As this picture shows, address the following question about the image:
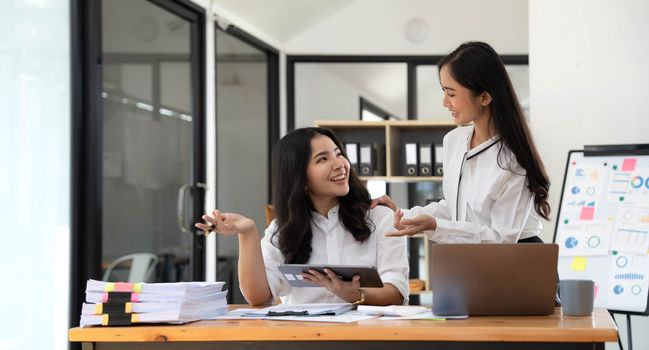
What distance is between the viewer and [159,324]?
2.08 metres

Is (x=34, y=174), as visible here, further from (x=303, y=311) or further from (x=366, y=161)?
(x=366, y=161)

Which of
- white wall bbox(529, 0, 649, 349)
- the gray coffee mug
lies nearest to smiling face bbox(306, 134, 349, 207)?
the gray coffee mug

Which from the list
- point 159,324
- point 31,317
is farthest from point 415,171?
point 159,324

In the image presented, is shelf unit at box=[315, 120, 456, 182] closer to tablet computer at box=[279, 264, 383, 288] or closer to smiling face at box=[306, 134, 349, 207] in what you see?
smiling face at box=[306, 134, 349, 207]

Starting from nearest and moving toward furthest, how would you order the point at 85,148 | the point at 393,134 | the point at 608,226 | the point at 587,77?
1. the point at 608,226
2. the point at 85,148
3. the point at 587,77
4. the point at 393,134

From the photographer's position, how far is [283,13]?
6941mm

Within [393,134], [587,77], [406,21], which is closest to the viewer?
[587,77]

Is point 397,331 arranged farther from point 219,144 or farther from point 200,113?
point 219,144

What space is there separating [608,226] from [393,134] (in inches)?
105

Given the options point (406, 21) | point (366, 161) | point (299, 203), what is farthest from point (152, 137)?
point (406, 21)

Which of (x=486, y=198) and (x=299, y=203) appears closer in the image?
(x=486, y=198)

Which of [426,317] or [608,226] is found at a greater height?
[608,226]

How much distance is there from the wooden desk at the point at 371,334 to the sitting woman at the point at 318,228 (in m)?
0.64

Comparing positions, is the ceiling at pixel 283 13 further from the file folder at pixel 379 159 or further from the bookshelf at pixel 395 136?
the file folder at pixel 379 159
